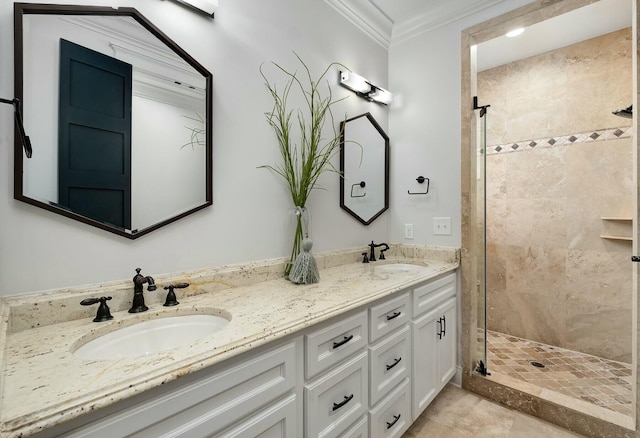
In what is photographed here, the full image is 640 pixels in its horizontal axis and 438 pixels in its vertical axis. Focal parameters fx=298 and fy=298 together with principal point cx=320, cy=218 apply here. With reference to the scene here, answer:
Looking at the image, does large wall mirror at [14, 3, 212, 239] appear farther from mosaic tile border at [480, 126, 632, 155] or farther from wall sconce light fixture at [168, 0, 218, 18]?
mosaic tile border at [480, 126, 632, 155]

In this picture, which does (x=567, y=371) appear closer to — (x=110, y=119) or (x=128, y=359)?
(x=128, y=359)

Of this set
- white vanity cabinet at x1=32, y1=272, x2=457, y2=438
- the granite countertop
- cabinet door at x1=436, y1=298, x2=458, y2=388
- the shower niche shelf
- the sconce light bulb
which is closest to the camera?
the granite countertop

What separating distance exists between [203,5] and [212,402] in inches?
60.2

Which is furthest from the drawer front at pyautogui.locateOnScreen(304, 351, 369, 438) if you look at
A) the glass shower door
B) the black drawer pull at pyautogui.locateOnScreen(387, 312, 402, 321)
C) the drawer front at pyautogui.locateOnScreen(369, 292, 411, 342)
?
the glass shower door

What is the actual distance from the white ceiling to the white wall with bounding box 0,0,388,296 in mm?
235

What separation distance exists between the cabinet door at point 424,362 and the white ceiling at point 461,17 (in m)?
2.07

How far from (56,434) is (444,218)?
220 cm

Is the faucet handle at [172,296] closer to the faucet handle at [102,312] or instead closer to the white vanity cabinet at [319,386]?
the faucet handle at [102,312]

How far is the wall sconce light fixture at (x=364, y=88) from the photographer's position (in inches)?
79.7

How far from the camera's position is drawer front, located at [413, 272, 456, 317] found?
1.63 m

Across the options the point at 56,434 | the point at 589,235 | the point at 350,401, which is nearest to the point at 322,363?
the point at 350,401

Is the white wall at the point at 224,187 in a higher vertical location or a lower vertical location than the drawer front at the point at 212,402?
higher

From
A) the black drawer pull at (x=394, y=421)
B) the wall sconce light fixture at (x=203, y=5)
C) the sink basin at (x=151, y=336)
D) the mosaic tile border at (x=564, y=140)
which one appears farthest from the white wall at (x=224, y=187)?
the mosaic tile border at (x=564, y=140)

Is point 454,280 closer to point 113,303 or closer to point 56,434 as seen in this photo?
point 113,303
